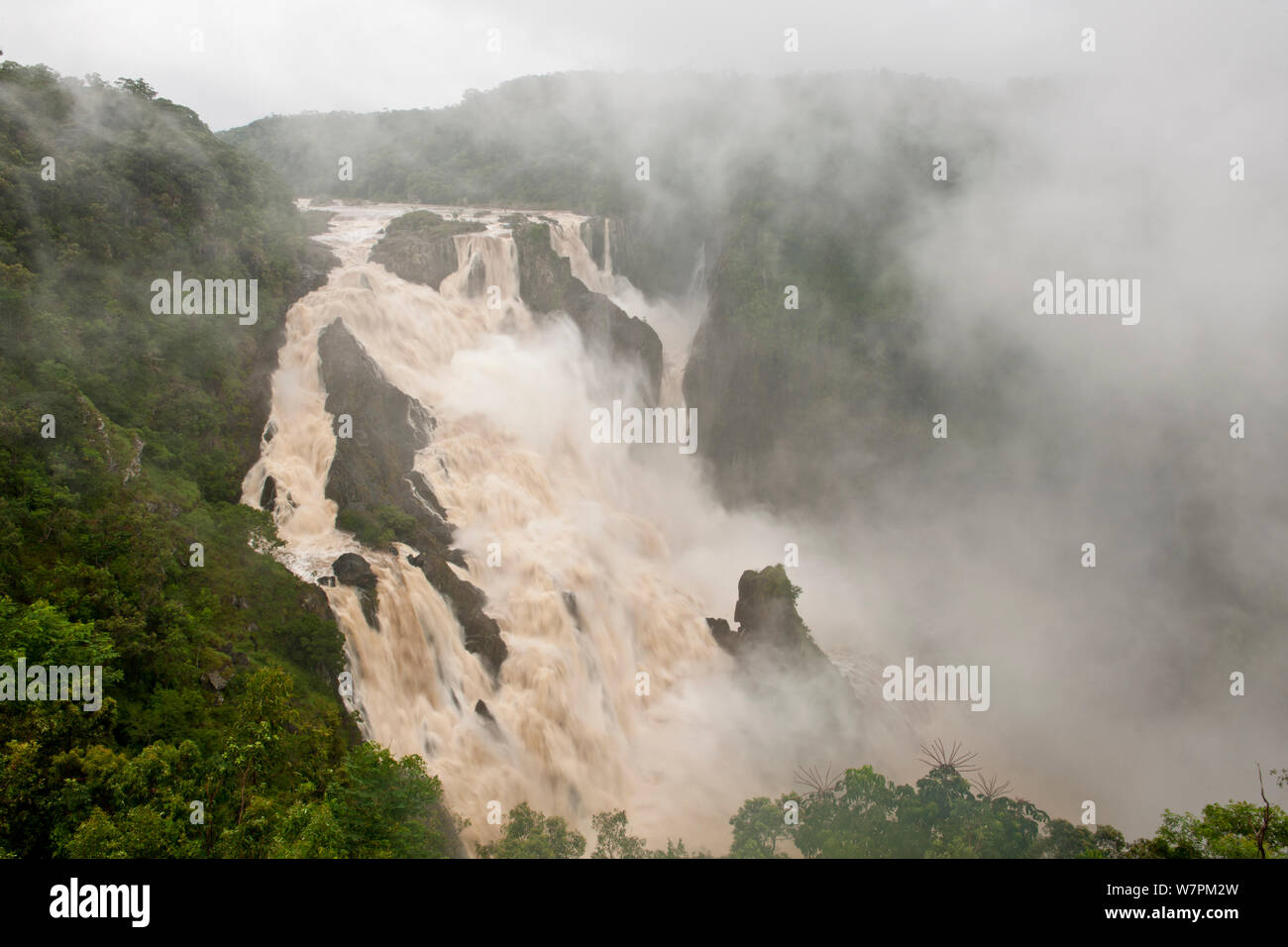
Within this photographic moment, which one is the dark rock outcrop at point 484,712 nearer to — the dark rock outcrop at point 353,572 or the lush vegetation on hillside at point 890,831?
the lush vegetation on hillside at point 890,831

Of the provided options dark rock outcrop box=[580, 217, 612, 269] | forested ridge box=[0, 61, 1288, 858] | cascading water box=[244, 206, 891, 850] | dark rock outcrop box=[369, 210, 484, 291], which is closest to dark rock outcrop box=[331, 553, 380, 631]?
cascading water box=[244, 206, 891, 850]

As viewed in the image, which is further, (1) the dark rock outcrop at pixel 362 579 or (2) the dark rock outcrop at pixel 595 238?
(2) the dark rock outcrop at pixel 595 238

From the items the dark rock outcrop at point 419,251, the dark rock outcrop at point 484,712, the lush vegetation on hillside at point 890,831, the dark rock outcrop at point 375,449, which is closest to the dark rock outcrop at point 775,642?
the lush vegetation on hillside at point 890,831

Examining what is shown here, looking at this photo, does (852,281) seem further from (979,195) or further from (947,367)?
(979,195)

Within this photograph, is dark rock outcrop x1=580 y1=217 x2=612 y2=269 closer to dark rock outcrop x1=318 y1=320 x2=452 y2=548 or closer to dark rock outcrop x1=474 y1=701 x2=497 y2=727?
dark rock outcrop x1=318 y1=320 x2=452 y2=548

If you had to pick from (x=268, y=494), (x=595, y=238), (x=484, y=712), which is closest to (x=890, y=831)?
(x=484, y=712)

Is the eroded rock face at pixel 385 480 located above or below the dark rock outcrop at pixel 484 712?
above
